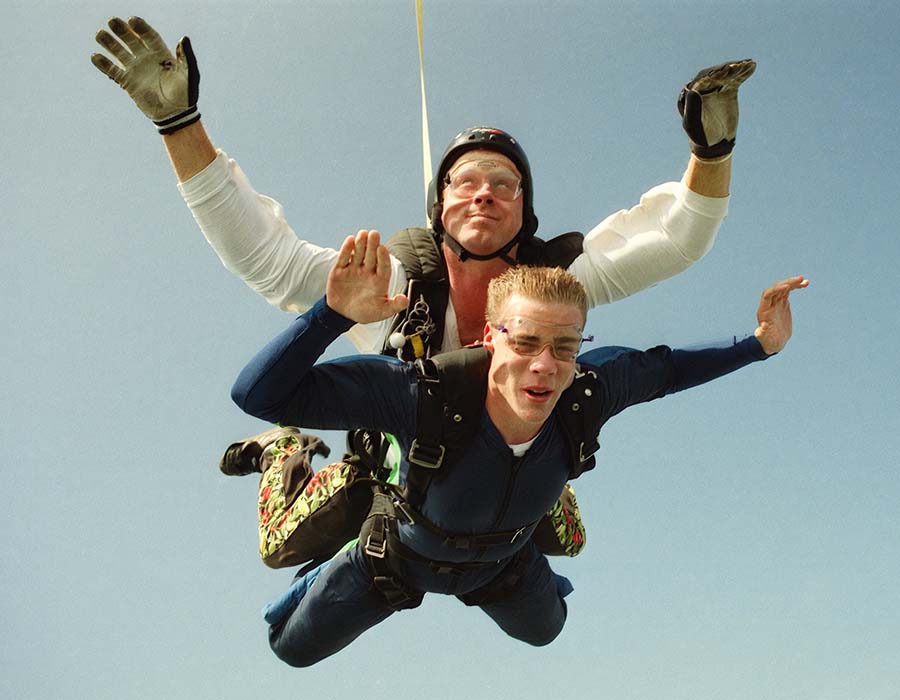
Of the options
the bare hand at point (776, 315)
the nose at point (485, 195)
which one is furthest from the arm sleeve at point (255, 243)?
the bare hand at point (776, 315)

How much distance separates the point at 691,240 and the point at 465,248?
1.03m

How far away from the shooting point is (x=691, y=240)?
13.6 feet

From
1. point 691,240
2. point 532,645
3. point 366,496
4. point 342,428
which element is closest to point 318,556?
point 366,496

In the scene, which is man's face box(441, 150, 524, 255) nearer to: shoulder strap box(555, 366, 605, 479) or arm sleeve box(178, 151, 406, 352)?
arm sleeve box(178, 151, 406, 352)

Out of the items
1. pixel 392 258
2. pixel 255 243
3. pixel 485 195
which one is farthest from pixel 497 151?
pixel 255 243

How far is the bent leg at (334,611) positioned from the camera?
14.1ft

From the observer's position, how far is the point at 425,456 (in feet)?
11.2

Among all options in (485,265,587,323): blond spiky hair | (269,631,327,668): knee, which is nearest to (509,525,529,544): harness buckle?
(485,265,587,323): blond spiky hair

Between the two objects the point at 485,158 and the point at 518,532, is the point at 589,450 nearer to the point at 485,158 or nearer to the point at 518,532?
the point at 518,532

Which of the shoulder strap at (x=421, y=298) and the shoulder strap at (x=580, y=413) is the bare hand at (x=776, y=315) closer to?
the shoulder strap at (x=580, y=413)

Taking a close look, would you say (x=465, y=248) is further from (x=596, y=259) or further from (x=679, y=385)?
(x=679, y=385)

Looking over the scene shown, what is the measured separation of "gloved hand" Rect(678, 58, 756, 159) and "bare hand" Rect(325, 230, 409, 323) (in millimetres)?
1671

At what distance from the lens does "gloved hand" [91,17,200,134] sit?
11.8 ft

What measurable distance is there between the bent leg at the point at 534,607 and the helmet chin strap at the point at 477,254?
151 cm
